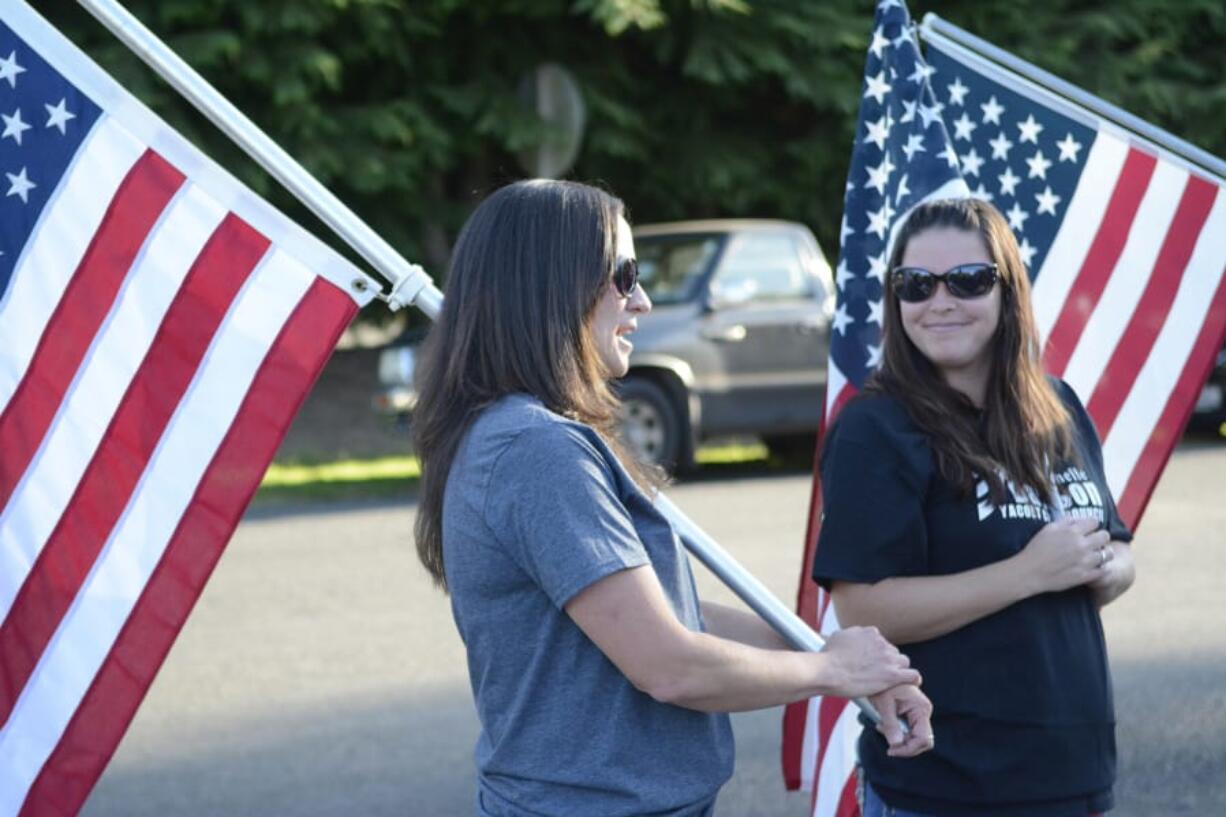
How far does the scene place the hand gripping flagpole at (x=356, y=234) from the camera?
9.50ft

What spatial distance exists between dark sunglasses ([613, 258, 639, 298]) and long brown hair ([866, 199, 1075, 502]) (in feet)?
2.12

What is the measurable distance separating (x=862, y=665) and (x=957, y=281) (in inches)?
32.1

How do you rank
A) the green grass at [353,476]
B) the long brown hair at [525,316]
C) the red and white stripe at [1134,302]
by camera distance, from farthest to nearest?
the green grass at [353,476], the red and white stripe at [1134,302], the long brown hair at [525,316]

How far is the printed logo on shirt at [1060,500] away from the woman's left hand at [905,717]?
1.28ft

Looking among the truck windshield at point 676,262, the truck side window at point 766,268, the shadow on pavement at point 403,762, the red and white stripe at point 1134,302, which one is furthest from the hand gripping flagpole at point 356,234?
the truck side window at point 766,268

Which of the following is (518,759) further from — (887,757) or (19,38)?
(19,38)

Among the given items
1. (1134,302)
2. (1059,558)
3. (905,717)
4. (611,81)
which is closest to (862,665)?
(905,717)

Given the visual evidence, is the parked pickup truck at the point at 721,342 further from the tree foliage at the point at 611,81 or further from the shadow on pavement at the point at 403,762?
the shadow on pavement at the point at 403,762

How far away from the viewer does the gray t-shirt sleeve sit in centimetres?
231

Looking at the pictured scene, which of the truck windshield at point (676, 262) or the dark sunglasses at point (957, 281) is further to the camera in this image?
the truck windshield at point (676, 262)

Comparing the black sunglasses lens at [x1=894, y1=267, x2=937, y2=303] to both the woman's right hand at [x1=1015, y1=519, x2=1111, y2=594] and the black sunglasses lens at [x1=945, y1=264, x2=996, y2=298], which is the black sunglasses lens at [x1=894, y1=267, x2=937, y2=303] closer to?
the black sunglasses lens at [x1=945, y1=264, x2=996, y2=298]

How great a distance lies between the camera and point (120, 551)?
117 inches

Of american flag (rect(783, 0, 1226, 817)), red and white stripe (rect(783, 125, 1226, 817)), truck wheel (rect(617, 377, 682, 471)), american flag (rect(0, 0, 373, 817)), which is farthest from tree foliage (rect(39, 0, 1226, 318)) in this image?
american flag (rect(0, 0, 373, 817))

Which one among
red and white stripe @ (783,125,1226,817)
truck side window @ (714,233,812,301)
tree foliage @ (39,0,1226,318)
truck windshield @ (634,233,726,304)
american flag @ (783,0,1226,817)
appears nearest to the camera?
american flag @ (783,0,1226,817)
